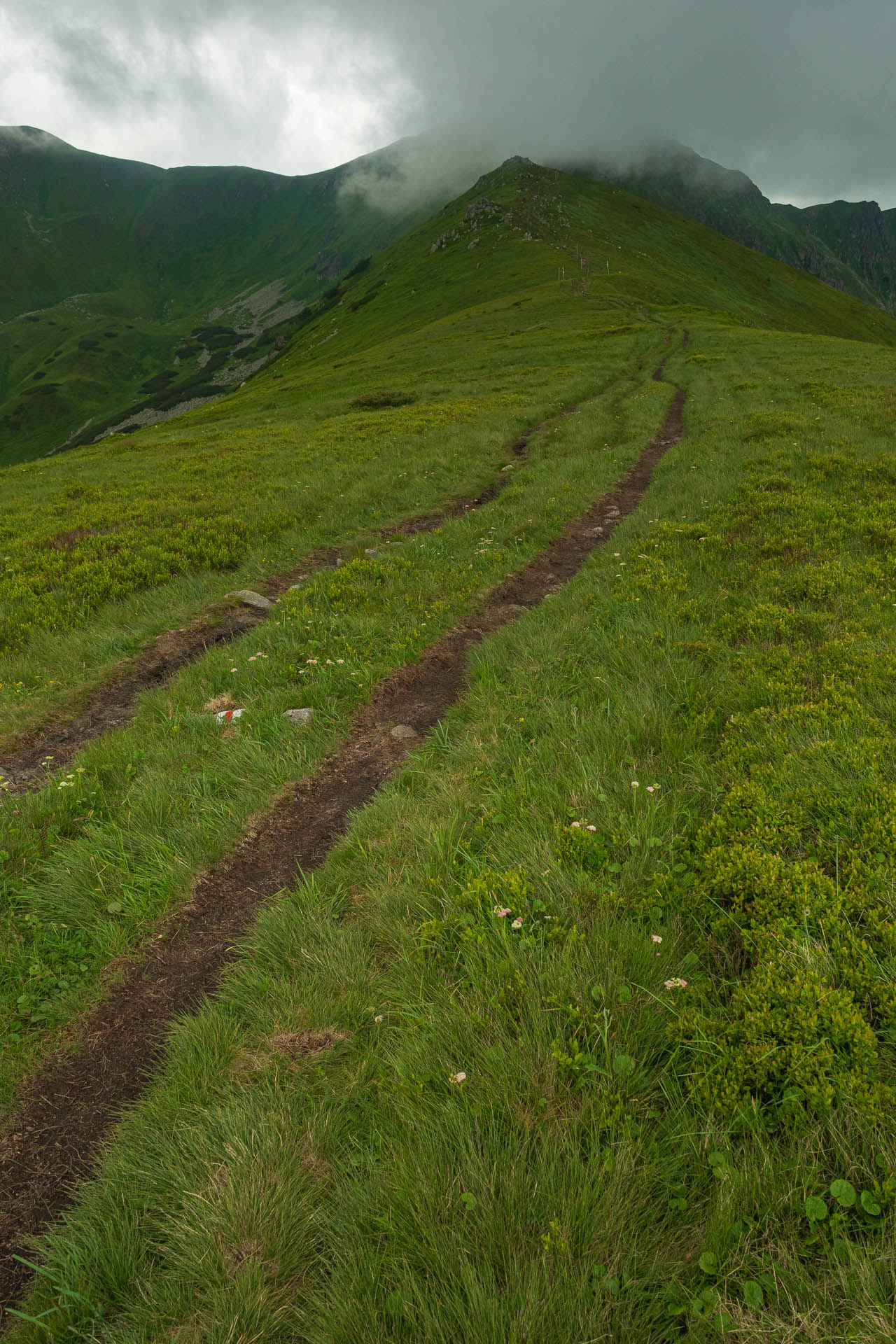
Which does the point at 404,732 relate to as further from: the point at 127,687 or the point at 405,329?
the point at 405,329

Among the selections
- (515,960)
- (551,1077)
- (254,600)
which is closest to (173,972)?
(515,960)

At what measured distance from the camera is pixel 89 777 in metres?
6.48

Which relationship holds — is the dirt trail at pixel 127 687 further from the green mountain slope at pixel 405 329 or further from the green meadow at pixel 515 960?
the green mountain slope at pixel 405 329

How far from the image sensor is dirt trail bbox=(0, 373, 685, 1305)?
3.22 m

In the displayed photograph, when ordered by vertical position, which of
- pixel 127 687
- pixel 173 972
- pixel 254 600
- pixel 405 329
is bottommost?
pixel 173 972

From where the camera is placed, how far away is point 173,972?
4.39m

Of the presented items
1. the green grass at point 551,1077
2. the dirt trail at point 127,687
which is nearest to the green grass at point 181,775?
the dirt trail at point 127,687

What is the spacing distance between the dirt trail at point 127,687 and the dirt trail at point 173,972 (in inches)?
114

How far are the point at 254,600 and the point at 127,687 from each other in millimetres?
3468

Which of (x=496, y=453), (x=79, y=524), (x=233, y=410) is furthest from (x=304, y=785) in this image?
(x=233, y=410)

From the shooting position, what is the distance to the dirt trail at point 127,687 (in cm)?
721

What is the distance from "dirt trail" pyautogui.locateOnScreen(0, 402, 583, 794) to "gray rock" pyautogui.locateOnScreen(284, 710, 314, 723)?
96.6 inches

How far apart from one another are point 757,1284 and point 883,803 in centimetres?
306

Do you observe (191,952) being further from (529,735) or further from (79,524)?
(79,524)
